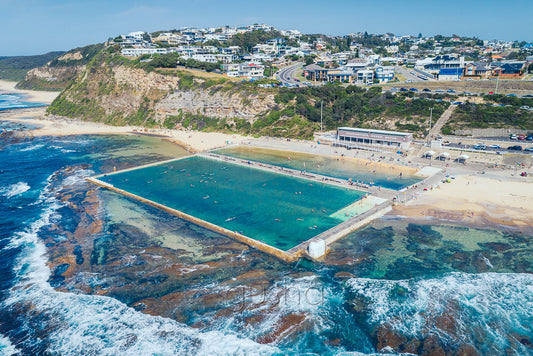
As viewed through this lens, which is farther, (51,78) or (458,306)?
(51,78)

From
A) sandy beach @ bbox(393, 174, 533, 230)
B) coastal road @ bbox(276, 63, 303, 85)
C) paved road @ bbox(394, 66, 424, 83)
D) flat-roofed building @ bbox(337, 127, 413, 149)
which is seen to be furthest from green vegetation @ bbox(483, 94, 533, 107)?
coastal road @ bbox(276, 63, 303, 85)

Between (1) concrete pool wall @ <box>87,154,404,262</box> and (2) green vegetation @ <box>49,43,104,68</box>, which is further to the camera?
(2) green vegetation @ <box>49,43,104,68</box>

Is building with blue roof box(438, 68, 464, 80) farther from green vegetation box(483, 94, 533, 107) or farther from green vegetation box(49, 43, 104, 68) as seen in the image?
green vegetation box(49, 43, 104, 68)

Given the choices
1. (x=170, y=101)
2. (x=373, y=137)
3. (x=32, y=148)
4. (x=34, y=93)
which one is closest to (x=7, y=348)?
(x=373, y=137)

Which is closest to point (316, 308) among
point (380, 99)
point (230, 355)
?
point (230, 355)

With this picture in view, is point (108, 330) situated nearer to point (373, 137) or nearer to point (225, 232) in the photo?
point (225, 232)

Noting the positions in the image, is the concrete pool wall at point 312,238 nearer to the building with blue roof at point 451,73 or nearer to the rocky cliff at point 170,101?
the rocky cliff at point 170,101
